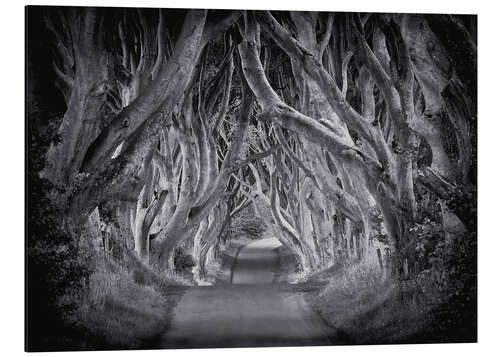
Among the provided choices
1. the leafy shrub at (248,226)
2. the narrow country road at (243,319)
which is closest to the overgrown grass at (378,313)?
the narrow country road at (243,319)

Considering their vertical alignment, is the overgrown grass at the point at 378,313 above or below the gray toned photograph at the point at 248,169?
below

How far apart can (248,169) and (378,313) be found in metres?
2.16

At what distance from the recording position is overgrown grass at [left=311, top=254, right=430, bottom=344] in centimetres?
761

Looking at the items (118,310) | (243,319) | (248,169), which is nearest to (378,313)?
(243,319)

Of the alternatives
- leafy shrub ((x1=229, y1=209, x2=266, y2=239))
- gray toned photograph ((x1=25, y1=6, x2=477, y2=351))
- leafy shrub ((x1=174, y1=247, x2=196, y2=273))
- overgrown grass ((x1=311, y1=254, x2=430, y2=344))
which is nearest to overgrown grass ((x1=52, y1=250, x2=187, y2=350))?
gray toned photograph ((x1=25, y1=6, x2=477, y2=351))

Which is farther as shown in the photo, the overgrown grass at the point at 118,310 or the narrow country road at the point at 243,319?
the narrow country road at the point at 243,319

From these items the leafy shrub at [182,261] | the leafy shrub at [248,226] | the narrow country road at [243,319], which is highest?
the leafy shrub at [248,226]

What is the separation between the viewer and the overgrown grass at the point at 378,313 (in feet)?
25.0

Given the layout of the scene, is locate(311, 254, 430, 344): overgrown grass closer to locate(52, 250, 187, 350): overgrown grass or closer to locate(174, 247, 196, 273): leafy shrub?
locate(174, 247, 196, 273): leafy shrub

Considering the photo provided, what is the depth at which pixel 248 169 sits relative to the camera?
8.02 meters

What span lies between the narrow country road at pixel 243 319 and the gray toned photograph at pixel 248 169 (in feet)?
0.05

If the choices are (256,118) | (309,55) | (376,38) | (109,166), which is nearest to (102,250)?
(109,166)

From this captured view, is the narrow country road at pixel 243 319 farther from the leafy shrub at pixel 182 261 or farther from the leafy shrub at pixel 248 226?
the leafy shrub at pixel 248 226

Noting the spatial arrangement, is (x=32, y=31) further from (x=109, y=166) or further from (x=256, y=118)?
(x=256, y=118)
